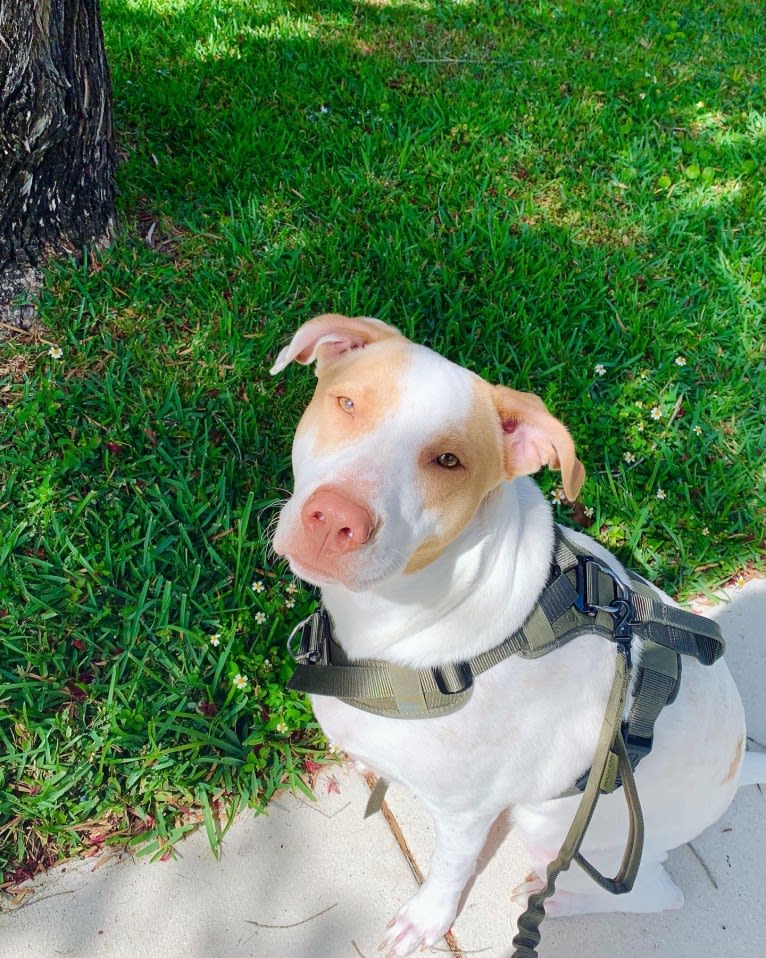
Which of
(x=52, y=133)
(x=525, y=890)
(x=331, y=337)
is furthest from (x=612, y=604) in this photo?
(x=52, y=133)

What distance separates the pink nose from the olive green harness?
18.7 inches

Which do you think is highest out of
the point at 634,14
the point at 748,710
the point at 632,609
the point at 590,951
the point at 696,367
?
the point at 634,14

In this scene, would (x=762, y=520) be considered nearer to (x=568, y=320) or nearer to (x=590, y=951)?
(x=568, y=320)

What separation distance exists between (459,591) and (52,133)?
9.01 feet

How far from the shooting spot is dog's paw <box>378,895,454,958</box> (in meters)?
2.15

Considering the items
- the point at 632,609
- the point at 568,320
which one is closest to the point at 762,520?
the point at 568,320

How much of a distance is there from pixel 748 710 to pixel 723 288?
239 centimetres

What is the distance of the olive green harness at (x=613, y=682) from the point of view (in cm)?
173

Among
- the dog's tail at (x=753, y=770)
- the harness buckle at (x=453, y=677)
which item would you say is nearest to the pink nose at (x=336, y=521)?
the harness buckle at (x=453, y=677)

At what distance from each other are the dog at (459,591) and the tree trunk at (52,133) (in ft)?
6.35

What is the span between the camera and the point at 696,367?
3.69 metres

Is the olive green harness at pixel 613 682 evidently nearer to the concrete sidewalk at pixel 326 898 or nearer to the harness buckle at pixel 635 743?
the harness buckle at pixel 635 743

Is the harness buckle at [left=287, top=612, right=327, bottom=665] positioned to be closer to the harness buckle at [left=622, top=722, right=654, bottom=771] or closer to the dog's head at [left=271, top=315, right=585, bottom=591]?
the dog's head at [left=271, top=315, right=585, bottom=591]

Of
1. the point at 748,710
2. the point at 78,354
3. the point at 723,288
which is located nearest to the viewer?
the point at 748,710
